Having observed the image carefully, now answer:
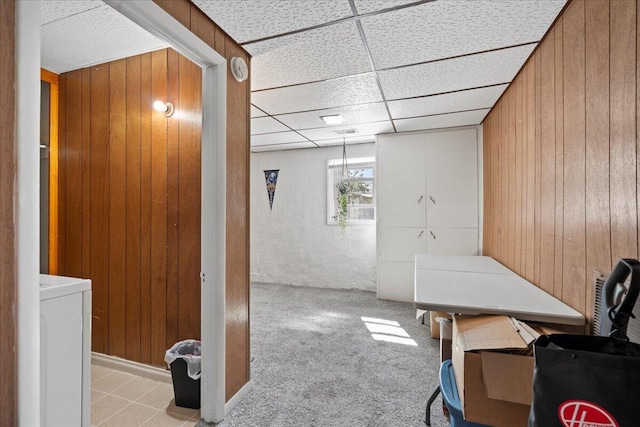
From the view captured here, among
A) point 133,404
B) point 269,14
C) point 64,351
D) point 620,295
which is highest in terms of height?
point 269,14

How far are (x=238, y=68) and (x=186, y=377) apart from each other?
1876mm

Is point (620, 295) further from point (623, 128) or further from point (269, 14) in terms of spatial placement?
point (269, 14)

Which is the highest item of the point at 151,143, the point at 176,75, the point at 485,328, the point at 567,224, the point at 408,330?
the point at 176,75

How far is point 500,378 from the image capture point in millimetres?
1058

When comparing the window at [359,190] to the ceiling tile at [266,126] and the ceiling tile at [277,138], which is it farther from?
the ceiling tile at [266,126]

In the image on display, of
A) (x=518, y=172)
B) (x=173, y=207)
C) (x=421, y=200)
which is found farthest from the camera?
(x=421, y=200)

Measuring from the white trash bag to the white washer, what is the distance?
1.97 ft

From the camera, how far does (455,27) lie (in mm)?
1684

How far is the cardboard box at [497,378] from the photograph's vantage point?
1.04 meters

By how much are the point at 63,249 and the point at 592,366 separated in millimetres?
3179

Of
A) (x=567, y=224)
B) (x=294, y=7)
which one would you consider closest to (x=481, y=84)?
(x=567, y=224)

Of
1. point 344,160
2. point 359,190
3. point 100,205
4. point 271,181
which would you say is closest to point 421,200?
point 359,190

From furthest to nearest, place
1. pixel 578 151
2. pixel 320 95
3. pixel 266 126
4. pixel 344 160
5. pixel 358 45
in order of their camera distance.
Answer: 1. pixel 344 160
2. pixel 266 126
3. pixel 320 95
4. pixel 358 45
5. pixel 578 151

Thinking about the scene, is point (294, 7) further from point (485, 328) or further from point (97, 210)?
point (97, 210)
